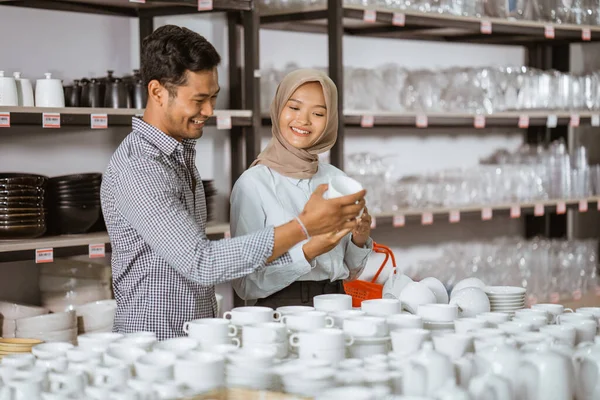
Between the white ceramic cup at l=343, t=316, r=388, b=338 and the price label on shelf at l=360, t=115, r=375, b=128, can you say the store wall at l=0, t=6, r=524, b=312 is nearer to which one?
the price label on shelf at l=360, t=115, r=375, b=128

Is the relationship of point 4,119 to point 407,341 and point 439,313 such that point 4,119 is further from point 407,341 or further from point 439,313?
point 407,341

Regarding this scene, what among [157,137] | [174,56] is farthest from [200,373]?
[174,56]

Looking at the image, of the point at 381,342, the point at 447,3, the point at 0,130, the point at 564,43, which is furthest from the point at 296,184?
the point at 564,43

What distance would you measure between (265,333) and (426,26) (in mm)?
3426

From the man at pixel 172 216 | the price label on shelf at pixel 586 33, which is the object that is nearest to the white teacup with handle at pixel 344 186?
the man at pixel 172 216

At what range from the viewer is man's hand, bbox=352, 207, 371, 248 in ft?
9.68

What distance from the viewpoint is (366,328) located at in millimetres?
2045

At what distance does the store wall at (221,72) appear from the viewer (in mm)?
4152

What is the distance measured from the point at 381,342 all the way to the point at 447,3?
11.1 ft

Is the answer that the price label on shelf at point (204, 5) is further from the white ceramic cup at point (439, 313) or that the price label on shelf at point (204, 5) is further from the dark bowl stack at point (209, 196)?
the white ceramic cup at point (439, 313)

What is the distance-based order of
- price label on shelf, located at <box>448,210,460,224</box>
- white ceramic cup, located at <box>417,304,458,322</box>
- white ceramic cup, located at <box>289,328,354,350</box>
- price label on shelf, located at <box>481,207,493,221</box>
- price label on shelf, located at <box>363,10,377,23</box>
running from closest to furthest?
white ceramic cup, located at <box>289,328,354,350</box> → white ceramic cup, located at <box>417,304,458,322</box> → price label on shelf, located at <box>363,10,377,23</box> → price label on shelf, located at <box>448,210,460,224</box> → price label on shelf, located at <box>481,207,493,221</box>

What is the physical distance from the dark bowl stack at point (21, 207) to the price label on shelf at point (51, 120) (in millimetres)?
219

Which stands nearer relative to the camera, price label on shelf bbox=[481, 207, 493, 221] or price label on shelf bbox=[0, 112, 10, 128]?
price label on shelf bbox=[0, 112, 10, 128]

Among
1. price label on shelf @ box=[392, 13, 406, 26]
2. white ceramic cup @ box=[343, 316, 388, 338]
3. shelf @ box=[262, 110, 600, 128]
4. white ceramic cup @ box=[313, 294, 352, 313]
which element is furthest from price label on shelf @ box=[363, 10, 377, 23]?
white ceramic cup @ box=[343, 316, 388, 338]
